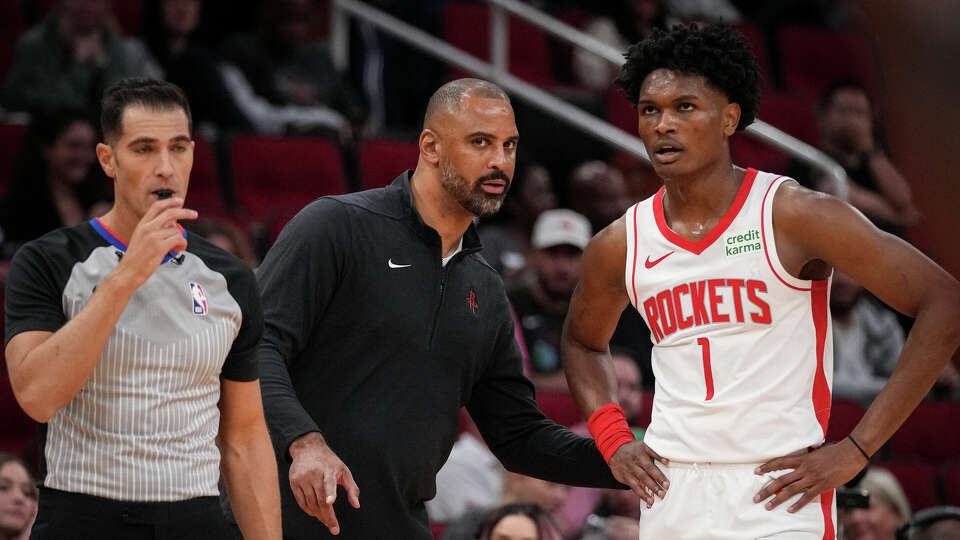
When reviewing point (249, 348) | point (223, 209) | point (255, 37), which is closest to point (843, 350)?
point (223, 209)

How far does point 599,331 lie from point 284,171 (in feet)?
15.4

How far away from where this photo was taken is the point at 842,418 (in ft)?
22.5

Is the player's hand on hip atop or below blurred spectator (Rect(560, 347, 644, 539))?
atop

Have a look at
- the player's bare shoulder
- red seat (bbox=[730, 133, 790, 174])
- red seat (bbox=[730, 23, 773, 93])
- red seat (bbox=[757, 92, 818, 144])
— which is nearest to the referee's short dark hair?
the player's bare shoulder

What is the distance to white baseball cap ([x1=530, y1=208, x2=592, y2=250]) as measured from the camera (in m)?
7.16

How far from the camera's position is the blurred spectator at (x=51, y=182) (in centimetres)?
646

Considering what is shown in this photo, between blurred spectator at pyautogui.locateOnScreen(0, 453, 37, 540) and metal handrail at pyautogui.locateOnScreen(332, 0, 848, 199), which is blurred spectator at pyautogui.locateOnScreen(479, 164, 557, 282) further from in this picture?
blurred spectator at pyautogui.locateOnScreen(0, 453, 37, 540)

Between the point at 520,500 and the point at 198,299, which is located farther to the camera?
the point at 520,500

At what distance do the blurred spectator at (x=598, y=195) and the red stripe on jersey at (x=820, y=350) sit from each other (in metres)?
5.16

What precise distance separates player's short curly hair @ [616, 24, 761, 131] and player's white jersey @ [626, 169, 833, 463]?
272mm

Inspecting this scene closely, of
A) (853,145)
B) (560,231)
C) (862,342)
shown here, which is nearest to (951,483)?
(862,342)

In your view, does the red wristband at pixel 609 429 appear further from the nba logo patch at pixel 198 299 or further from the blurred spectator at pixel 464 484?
the blurred spectator at pixel 464 484

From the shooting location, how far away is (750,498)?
2887 millimetres

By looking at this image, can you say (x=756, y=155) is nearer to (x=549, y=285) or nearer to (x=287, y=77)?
(x=549, y=285)
